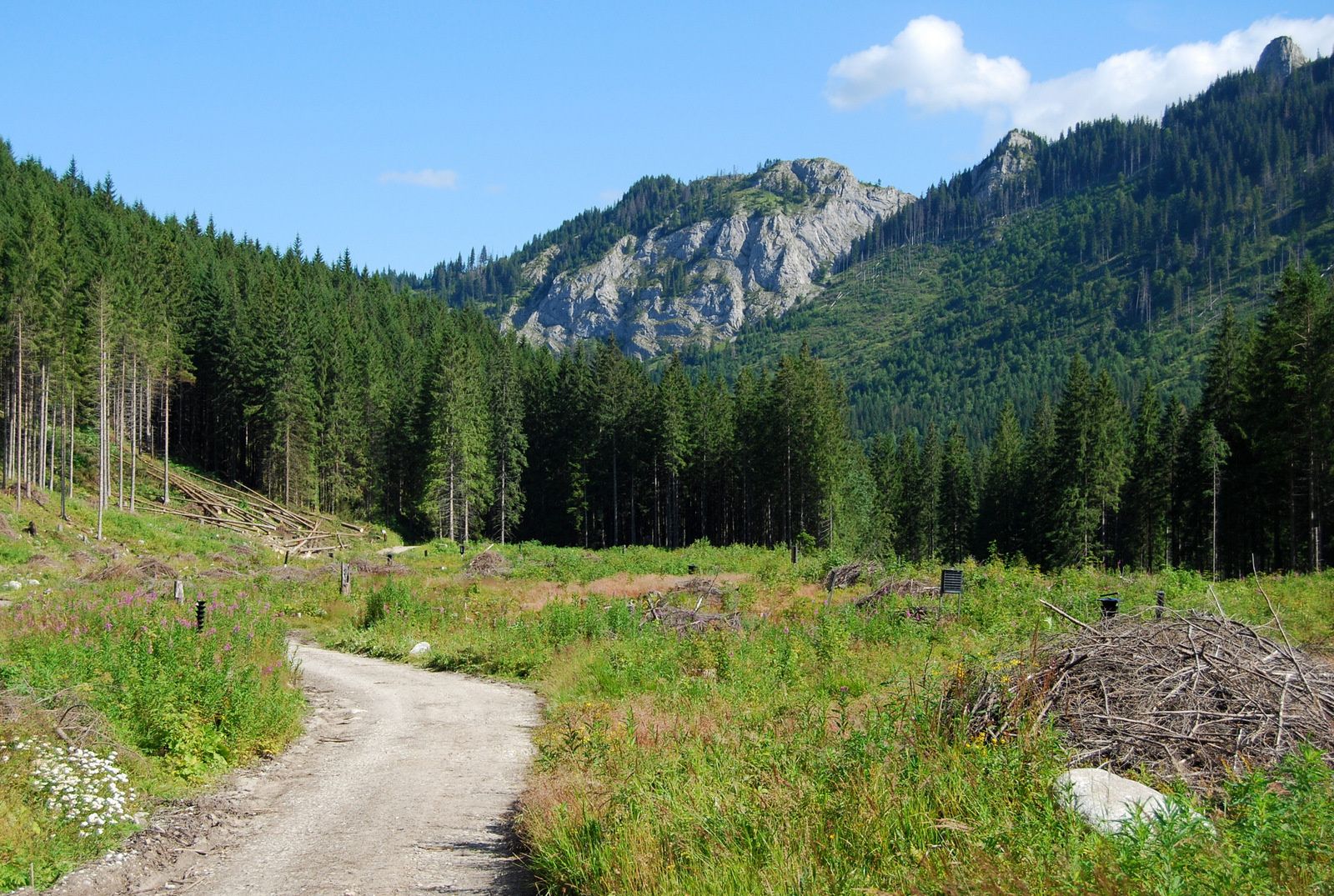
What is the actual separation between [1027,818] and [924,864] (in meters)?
0.68

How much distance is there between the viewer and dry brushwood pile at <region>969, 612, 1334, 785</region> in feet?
19.7

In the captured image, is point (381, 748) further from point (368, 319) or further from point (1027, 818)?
point (368, 319)

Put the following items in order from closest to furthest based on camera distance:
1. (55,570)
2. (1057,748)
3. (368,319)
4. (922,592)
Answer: (1057,748)
(922,592)
(55,570)
(368,319)

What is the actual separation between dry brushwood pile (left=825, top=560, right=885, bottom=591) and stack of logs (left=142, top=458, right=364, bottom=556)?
30118 millimetres

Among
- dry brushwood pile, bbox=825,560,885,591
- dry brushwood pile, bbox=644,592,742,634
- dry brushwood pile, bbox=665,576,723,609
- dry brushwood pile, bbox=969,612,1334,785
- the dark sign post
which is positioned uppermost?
dry brushwood pile, bbox=969,612,1334,785

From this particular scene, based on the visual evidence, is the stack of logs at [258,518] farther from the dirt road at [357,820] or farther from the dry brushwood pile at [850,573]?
the dirt road at [357,820]

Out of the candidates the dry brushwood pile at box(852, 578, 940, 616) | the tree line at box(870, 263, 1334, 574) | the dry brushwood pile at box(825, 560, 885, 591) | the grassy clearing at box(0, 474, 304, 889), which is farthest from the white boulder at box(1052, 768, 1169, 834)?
the tree line at box(870, 263, 1334, 574)

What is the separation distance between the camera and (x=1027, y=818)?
14.9 ft

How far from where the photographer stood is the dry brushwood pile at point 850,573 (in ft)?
76.7

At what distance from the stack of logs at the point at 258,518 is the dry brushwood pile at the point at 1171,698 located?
137ft

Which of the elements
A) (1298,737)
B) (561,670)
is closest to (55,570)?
(561,670)

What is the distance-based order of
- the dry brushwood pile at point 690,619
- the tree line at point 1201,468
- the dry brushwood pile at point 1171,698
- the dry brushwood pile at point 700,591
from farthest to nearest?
the tree line at point 1201,468 < the dry brushwood pile at point 700,591 < the dry brushwood pile at point 690,619 < the dry brushwood pile at point 1171,698

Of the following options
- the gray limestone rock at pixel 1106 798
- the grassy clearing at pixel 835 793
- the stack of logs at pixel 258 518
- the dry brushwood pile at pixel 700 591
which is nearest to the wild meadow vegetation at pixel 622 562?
the grassy clearing at pixel 835 793

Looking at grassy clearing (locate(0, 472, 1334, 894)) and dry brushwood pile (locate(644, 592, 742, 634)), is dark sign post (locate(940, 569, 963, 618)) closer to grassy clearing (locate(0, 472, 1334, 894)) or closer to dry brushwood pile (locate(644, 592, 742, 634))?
grassy clearing (locate(0, 472, 1334, 894))
